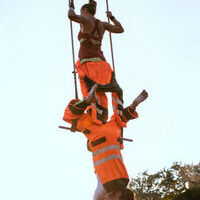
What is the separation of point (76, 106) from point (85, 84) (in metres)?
0.51

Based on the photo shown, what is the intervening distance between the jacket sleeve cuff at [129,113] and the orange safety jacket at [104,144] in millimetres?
215

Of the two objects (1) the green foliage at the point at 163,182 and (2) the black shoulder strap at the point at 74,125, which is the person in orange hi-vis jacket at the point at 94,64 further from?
(1) the green foliage at the point at 163,182

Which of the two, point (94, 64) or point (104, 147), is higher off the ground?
point (94, 64)

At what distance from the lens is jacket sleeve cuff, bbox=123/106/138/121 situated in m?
5.60

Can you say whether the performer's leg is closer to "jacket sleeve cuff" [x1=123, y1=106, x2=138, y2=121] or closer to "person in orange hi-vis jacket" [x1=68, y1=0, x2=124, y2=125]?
"person in orange hi-vis jacket" [x1=68, y1=0, x2=124, y2=125]

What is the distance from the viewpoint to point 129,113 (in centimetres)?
560

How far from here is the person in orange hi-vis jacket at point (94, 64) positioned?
547cm

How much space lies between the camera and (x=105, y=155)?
4.98 m

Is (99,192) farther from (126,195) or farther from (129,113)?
(129,113)

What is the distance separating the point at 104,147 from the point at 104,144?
4 centimetres

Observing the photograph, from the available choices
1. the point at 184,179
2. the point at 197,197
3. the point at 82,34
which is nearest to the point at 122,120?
the point at 82,34

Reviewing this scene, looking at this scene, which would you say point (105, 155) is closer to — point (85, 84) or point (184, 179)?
point (85, 84)

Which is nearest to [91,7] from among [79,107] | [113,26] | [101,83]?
[113,26]

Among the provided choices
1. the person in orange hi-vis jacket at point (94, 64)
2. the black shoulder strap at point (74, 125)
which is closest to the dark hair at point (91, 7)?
the person in orange hi-vis jacket at point (94, 64)
